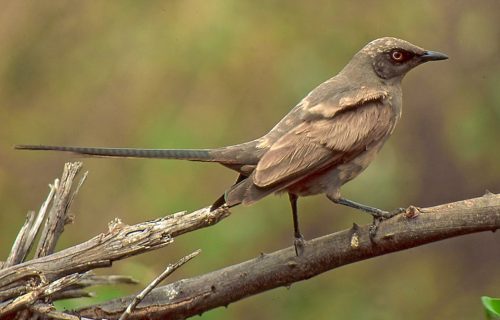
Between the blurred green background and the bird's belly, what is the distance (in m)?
1.79

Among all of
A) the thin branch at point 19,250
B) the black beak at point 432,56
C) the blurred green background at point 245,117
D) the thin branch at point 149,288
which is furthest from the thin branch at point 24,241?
the blurred green background at point 245,117

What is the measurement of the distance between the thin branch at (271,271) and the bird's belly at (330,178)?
0.52 meters

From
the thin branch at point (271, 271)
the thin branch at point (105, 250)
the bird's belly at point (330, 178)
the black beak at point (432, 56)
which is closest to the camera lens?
the thin branch at point (105, 250)

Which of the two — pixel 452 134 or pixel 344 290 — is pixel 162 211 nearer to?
pixel 344 290

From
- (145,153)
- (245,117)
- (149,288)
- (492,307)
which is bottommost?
(492,307)

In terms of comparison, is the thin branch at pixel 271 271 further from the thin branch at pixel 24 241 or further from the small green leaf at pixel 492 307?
the small green leaf at pixel 492 307

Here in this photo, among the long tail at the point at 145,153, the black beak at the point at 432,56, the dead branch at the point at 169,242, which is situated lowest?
the dead branch at the point at 169,242

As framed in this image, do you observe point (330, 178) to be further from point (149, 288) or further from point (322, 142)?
point (149, 288)

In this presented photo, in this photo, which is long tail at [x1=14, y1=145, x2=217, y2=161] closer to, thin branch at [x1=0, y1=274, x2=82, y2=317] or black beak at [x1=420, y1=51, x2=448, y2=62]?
thin branch at [x1=0, y1=274, x2=82, y2=317]

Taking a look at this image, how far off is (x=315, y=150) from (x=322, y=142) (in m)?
0.05

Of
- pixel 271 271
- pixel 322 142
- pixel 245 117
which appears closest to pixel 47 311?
pixel 271 271

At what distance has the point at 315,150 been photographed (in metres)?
5.18

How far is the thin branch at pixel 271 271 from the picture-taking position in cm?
459

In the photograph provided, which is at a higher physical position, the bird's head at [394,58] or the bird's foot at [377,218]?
the bird's head at [394,58]
